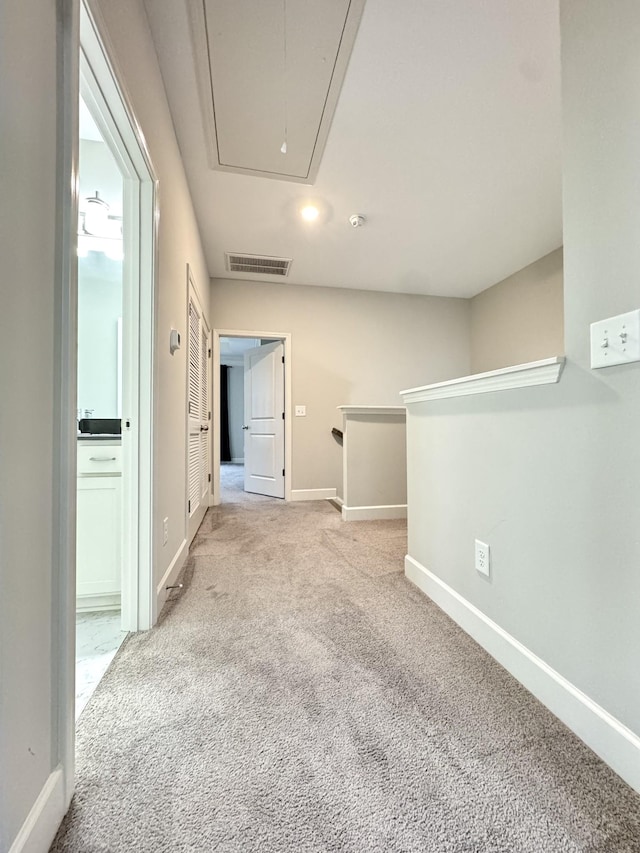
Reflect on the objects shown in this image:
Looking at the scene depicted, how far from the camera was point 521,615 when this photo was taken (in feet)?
3.71

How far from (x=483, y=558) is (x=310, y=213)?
269 cm

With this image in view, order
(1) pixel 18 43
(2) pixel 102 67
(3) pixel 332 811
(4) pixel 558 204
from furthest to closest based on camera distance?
1. (4) pixel 558 204
2. (2) pixel 102 67
3. (3) pixel 332 811
4. (1) pixel 18 43

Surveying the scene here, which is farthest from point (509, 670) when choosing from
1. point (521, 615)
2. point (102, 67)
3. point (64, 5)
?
point (102, 67)

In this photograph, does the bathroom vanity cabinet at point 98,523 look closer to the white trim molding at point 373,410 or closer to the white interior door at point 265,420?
the white trim molding at point 373,410

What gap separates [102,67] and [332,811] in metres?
1.98

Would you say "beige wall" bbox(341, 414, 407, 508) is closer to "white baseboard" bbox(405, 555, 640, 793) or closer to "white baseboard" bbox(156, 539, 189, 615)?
"white baseboard" bbox(156, 539, 189, 615)

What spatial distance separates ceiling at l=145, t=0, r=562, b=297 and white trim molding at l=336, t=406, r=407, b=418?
1519mm

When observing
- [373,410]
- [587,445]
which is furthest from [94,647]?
[373,410]

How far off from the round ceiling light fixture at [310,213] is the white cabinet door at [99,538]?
2.35 meters

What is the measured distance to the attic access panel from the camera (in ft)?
4.53

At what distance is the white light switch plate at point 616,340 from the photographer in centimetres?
79

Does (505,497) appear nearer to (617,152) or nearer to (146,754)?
(617,152)

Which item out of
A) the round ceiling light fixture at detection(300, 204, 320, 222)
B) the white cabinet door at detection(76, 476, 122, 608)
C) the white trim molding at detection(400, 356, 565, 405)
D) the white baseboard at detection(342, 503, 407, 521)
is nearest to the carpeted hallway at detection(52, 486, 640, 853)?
the white cabinet door at detection(76, 476, 122, 608)

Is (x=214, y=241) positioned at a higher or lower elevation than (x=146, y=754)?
higher
